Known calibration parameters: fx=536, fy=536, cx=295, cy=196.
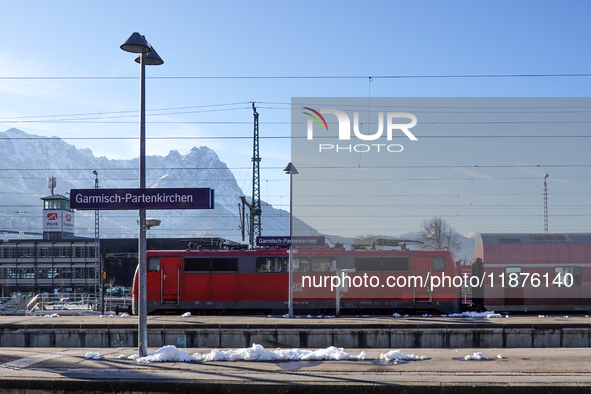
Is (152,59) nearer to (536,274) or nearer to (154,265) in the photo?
(154,265)

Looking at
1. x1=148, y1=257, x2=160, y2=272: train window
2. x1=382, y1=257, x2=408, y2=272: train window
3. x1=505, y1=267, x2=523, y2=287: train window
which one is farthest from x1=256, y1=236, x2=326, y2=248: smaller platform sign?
x1=505, y1=267, x2=523, y2=287: train window

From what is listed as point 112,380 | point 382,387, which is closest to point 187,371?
point 112,380

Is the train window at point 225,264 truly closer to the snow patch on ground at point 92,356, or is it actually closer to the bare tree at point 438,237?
the snow patch on ground at point 92,356

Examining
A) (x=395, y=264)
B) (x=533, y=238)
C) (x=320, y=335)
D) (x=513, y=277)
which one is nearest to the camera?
(x=320, y=335)

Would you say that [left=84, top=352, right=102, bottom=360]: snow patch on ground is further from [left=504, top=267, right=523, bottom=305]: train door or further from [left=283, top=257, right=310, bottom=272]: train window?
[left=504, top=267, right=523, bottom=305]: train door

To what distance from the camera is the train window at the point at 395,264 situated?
1003 inches

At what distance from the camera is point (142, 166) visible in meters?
13.1

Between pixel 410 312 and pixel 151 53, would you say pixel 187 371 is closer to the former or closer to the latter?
pixel 151 53

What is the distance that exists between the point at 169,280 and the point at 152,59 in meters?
14.6

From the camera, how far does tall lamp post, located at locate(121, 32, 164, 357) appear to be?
42.2 ft

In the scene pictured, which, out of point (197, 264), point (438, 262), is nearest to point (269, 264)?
point (197, 264)

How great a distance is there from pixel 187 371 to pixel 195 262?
15.3 m

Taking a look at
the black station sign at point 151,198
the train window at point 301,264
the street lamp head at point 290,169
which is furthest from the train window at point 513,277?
the black station sign at point 151,198

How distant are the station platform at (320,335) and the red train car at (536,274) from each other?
7644mm
